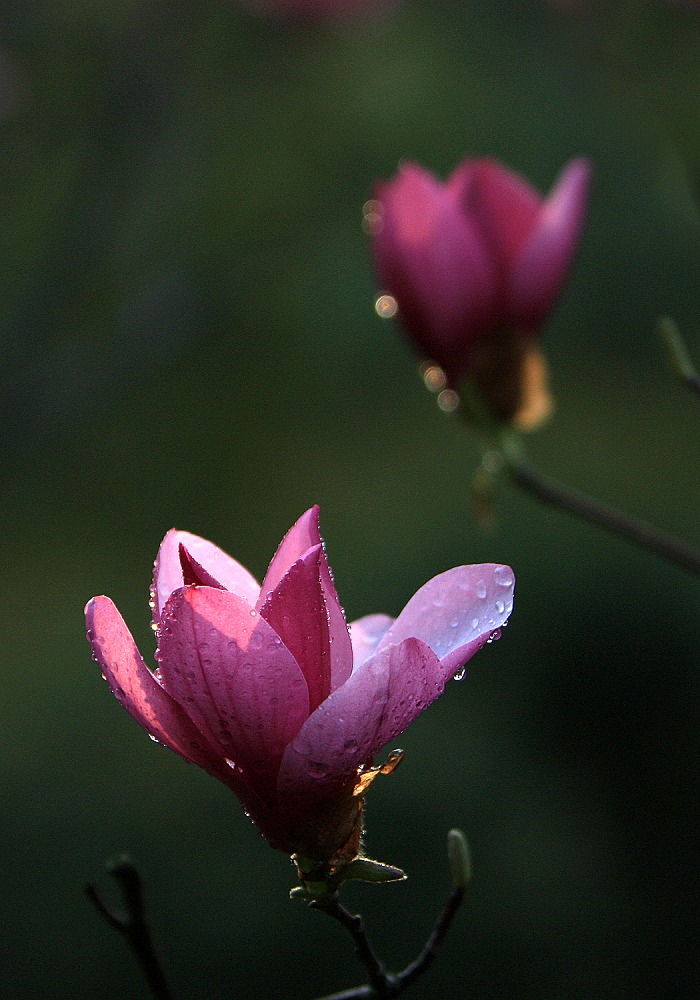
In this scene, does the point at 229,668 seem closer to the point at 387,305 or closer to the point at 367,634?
the point at 367,634

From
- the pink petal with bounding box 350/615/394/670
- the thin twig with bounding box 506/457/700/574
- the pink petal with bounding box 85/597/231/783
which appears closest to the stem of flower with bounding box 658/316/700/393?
the thin twig with bounding box 506/457/700/574

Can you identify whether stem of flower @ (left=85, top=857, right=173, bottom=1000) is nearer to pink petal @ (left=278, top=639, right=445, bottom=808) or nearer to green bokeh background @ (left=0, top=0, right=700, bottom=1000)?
pink petal @ (left=278, top=639, right=445, bottom=808)

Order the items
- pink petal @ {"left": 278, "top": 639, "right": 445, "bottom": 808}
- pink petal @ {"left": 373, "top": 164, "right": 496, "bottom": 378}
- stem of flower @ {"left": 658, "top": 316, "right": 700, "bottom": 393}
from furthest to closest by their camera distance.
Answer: pink petal @ {"left": 373, "top": 164, "right": 496, "bottom": 378} → stem of flower @ {"left": 658, "top": 316, "right": 700, "bottom": 393} → pink petal @ {"left": 278, "top": 639, "right": 445, "bottom": 808}

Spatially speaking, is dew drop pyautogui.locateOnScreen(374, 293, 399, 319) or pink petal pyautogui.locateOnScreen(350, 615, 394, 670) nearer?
pink petal pyautogui.locateOnScreen(350, 615, 394, 670)

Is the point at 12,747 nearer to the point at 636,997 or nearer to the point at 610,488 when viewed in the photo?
the point at 636,997

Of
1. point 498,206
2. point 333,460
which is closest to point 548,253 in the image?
point 498,206

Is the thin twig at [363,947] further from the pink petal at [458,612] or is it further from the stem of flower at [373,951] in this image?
the pink petal at [458,612]

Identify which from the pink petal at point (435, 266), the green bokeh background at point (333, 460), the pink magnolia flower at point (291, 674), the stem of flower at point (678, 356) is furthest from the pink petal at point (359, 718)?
the green bokeh background at point (333, 460)
